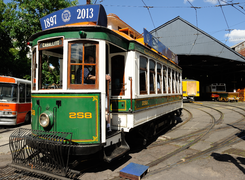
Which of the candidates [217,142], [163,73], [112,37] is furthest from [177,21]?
[112,37]

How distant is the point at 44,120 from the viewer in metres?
4.03

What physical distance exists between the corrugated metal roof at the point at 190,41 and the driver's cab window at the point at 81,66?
21115 millimetres

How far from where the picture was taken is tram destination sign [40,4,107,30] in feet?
13.9

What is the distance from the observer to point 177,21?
23.7 meters

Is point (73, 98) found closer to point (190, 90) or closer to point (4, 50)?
point (4, 50)

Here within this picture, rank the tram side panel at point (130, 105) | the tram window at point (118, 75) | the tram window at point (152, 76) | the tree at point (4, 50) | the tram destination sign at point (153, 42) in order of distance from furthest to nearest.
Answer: the tree at point (4, 50) < the tram window at point (152, 76) < the tram destination sign at point (153, 42) < the tram window at point (118, 75) < the tram side panel at point (130, 105)

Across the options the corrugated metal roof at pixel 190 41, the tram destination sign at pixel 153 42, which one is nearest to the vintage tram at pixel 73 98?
the tram destination sign at pixel 153 42

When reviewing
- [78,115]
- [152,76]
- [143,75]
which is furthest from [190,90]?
[78,115]

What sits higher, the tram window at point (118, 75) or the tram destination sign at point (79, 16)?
the tram destination sign at point (79, 16)

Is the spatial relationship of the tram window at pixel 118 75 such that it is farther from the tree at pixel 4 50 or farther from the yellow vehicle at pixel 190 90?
the yellow vehicle at pixel 190 90

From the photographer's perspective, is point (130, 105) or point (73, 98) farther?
point (130, 105)

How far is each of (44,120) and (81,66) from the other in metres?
1.39

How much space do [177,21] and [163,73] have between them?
18386 mm

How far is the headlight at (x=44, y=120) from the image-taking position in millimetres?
3981
